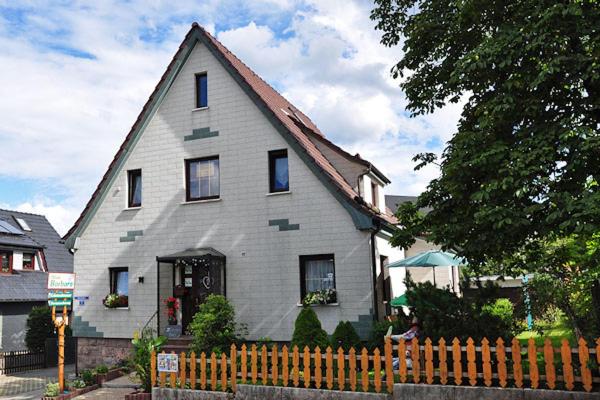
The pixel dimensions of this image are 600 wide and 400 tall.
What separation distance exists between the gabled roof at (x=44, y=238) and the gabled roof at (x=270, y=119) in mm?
14663

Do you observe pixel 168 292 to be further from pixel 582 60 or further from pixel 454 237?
pixel 582 60

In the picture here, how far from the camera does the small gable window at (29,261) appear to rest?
99.3 feet

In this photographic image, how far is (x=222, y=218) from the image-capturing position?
55.0ft

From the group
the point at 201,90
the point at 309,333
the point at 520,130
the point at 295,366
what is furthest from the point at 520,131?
the point at 201,90

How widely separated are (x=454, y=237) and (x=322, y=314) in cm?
598

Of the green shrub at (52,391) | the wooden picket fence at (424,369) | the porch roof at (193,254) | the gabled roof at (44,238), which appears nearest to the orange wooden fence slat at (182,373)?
the wooden picket fence at (424,369)

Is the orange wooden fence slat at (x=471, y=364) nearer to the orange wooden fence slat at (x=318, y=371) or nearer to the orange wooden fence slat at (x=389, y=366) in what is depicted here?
the orange wooden fence slat at (x=389, y=366)

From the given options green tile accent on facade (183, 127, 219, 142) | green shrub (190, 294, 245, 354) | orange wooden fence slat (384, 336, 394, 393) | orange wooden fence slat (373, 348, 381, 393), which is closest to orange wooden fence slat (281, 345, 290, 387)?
orange wooden fence slat (373, 348, 381, 393)

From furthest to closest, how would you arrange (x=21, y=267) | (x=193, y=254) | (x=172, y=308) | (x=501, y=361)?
1. (x=21, y=267)
2. (x=172, y=308)
3. (x=193, y=254)
4. (x=501, y=361)

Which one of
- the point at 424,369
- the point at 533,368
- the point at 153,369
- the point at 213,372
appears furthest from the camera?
the point at 153,369

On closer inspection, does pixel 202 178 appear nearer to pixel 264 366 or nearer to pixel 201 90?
pixel 201 90

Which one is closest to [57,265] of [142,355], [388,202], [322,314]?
[142,355]

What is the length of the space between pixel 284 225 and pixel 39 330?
14730 millimetres

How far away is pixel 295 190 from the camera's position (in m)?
16.0
